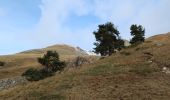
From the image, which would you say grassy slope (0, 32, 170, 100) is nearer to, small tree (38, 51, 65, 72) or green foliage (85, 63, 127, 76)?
green foliage (85, 63, 127, 76)

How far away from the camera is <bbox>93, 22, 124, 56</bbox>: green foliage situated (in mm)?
81625

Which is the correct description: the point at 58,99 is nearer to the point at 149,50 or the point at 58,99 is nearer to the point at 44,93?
the point at 44,93

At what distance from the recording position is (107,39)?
81.1m

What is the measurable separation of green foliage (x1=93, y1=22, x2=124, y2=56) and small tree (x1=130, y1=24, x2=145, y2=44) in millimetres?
3036

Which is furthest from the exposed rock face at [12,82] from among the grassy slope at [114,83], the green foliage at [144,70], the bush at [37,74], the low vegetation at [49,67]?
the green foliage at [144,70]

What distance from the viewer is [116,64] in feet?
194

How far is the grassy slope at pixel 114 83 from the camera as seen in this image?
151ft

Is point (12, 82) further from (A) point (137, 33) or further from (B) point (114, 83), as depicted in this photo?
(B) point (114, 83)

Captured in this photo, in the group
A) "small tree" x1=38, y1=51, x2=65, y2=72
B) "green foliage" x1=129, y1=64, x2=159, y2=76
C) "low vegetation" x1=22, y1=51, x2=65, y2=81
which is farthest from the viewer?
"small tree" x1=38, y1=51, x2=65, y2=72

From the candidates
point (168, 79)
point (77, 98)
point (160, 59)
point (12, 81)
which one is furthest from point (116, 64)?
point (12, 81)

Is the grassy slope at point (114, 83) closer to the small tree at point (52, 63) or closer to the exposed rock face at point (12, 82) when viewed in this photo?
the small tree at point (52, 63)

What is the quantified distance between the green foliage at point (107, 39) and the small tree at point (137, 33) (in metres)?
3.04

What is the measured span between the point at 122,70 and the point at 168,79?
7.50 meters

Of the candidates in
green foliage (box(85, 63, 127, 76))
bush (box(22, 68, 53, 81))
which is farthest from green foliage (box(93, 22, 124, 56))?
green foliage (box(85, 63, 127, 76))
